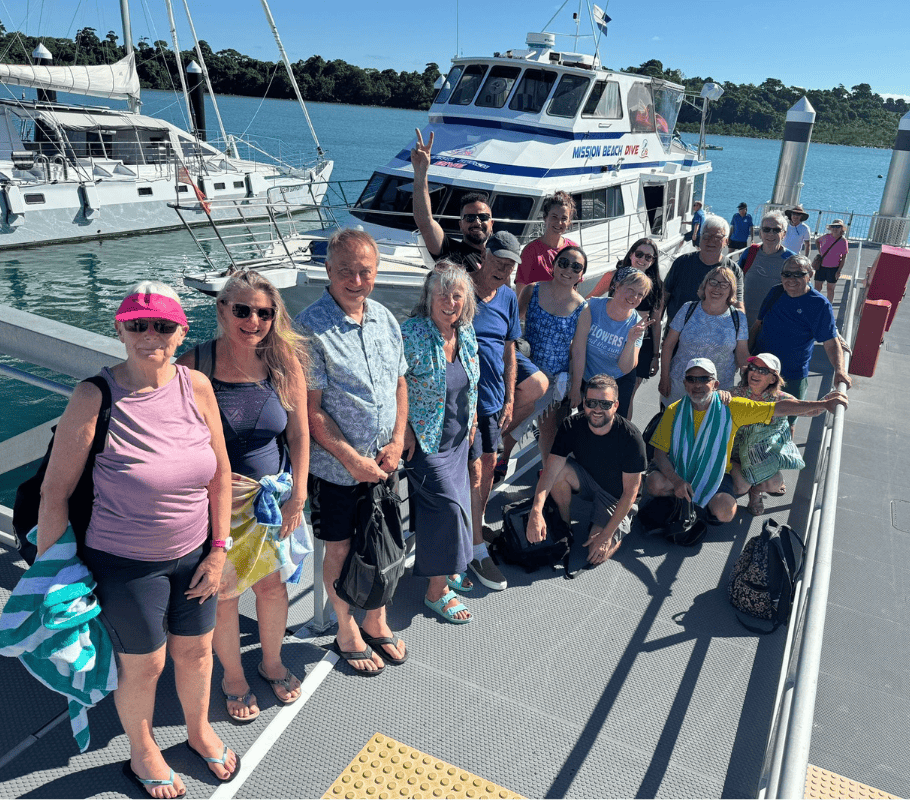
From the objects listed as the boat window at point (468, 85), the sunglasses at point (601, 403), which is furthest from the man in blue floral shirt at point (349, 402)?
the boat window at point (468, 85)

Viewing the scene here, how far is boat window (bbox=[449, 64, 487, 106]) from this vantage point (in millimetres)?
11531

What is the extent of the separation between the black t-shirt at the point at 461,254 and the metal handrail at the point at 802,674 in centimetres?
199

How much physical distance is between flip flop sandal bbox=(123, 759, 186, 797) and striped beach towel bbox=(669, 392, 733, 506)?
3.11 meters

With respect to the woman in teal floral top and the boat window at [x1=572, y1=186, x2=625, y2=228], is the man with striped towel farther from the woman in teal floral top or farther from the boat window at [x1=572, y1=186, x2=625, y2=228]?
the boat window at [x1=572, y1=186, x2=625, y2=228]

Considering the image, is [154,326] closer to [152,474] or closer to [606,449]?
[152,474]

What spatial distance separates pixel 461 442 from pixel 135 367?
1.64 meters

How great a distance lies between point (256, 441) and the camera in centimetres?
244

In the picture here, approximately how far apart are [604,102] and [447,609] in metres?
10.4

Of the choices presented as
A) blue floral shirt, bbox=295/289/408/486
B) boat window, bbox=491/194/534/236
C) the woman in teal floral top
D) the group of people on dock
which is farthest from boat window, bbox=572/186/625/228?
blue floral shirt, bbox=295/289/408/486

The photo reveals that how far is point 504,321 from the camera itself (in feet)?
11.9

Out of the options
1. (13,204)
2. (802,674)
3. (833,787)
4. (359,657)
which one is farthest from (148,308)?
(13,204)

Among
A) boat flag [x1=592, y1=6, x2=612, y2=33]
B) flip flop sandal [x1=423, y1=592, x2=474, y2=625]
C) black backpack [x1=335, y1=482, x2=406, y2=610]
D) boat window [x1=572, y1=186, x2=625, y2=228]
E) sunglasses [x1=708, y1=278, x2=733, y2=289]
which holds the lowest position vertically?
flip flop sandal [x1=423, y1=592, x2=474, y2=625]

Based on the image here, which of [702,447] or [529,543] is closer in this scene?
[529,543]

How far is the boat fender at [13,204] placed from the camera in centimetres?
1955
